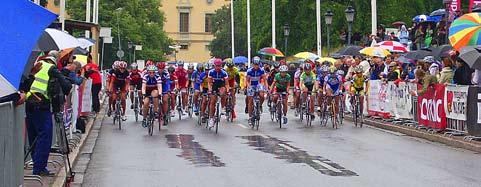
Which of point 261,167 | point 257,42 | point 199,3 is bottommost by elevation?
point 261,167

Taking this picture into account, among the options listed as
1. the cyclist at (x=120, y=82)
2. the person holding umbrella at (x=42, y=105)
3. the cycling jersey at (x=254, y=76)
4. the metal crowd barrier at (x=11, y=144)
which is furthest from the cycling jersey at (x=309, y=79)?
the metal crowd barrier at (x=11, y=144)

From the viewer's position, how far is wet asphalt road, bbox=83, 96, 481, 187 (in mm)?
13023

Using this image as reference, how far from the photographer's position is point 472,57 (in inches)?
750

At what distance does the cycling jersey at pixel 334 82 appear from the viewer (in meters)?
25.2

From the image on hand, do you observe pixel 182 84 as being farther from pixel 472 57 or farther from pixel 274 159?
pixel 274 159

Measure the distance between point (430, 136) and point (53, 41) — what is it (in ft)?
32.6

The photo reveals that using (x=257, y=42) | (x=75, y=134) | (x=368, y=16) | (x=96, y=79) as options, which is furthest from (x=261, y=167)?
(x=257, y=42)

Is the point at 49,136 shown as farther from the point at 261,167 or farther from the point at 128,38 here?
the point at 128,38

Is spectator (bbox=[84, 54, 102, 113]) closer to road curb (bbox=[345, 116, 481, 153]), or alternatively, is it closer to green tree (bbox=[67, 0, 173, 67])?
road curb (bbox=[345, 116, 481, 153])

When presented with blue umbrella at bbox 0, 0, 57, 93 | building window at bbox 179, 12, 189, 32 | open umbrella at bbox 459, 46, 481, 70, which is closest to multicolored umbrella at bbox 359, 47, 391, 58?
open umbrella at bbox 459, 46, 481, 70

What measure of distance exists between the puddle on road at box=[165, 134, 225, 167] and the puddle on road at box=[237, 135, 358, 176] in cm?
112

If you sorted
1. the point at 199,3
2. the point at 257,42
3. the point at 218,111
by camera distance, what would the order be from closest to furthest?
the point at 218,111 → the point at 257,42 → the point at 199,3

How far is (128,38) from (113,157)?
6853 centimetres

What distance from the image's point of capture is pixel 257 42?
70312mm
